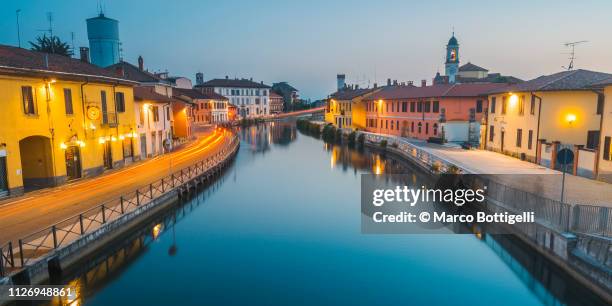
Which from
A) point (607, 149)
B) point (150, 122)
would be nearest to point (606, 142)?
point (607, 149)

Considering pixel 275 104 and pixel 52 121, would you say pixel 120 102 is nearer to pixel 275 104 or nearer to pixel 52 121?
pixel 52 121

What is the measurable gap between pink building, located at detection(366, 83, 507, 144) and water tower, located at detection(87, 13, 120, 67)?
80.4 m

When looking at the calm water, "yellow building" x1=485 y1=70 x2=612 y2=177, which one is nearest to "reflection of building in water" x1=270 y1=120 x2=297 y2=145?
"yellow building" x1=485 y1=70 x2=612 y2=177

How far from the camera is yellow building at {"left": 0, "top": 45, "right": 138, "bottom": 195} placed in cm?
1888

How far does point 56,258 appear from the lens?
43.2ft

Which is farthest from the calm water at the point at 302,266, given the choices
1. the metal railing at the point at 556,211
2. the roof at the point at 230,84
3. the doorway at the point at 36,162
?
the roof at the point at 230,84

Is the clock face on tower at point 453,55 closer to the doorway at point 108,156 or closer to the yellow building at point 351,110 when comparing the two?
the yellow building at point 351,110

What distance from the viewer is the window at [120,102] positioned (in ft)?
93.5

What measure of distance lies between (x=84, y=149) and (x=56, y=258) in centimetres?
1272

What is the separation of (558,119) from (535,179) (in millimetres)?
7661

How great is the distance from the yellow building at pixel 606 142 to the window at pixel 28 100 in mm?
29751

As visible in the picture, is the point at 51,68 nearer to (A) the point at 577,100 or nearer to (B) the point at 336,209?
(B) the point at 336,209

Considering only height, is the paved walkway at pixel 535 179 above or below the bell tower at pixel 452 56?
below

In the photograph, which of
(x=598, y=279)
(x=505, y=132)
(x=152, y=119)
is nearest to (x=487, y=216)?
(x=598, y=279)
